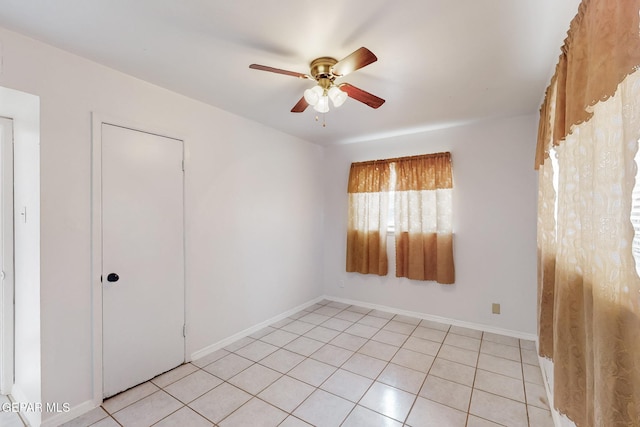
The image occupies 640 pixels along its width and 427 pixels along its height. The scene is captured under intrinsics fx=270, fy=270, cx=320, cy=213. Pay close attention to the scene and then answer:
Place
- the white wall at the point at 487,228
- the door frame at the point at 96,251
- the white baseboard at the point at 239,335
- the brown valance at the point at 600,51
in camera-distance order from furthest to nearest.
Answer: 1. the white wall at the point at 487,228
2. the white baseboard at the point at 239,335
3. the door frame at the point at 96,251
4. the brown valance at the point at 600,51

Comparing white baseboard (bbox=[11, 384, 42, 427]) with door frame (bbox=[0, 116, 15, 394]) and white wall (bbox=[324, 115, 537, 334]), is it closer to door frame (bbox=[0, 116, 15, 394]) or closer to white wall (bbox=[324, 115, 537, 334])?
door frame (bbox=[0, 116, 15, 394])

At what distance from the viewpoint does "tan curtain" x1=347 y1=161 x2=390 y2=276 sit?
3824 millimetres

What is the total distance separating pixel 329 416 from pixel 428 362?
118cm

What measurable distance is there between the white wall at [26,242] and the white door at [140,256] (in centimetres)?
35

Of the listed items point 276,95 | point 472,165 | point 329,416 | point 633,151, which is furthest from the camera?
point 472,165

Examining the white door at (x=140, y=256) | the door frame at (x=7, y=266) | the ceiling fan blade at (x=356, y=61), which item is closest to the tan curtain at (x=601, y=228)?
the ceiling fan blade at (x=356, y=61)

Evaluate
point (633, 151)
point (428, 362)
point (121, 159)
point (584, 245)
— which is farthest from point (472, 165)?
point (121, 159)

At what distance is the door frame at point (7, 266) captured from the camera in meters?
2.04

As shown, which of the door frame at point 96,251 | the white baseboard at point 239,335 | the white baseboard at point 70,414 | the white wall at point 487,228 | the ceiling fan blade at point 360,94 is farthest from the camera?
the white wall at point 487,228

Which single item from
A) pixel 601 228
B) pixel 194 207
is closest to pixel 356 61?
pixel 601 228

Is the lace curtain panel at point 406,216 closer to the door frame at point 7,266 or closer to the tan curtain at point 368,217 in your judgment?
the tan curtain at point 368,217

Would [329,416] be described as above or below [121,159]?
below

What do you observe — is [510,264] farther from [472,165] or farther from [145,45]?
[145,45]

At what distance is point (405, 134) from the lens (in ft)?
12.1
